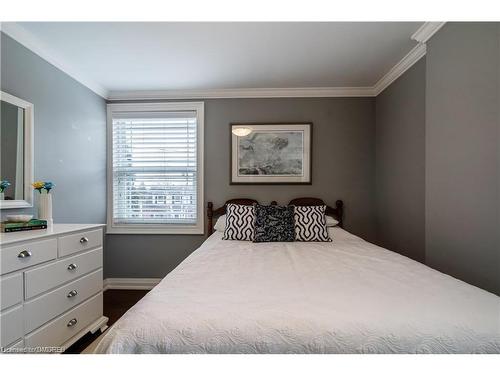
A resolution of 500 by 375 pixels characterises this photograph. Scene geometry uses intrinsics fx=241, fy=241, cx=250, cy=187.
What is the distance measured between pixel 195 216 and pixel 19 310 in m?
1.88

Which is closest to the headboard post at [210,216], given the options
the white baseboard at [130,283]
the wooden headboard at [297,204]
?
the wooden headboard at [297,204]

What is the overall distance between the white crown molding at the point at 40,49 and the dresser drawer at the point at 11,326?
6.42 feet

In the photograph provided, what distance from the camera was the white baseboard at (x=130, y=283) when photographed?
121 inches

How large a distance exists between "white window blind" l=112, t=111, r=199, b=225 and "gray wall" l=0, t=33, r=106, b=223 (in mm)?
189

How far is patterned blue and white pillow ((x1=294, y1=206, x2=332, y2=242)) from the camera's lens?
2303mm

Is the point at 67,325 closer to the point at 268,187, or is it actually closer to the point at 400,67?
the point at 268,187

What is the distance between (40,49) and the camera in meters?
2.08

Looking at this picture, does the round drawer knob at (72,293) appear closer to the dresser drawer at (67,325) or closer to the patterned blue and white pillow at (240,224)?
the dresser drawer at (67,325)

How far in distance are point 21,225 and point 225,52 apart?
2074 mm

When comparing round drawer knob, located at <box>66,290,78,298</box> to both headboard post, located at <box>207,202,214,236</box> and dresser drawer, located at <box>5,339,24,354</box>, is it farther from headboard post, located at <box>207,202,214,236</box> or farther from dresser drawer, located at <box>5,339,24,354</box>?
headboard post, located at <box>207,202,214,236</box>

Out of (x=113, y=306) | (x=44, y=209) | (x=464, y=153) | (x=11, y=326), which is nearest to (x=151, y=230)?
(x=113, y=306)

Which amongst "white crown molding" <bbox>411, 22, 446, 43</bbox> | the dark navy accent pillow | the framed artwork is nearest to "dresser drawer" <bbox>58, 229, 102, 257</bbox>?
the dark navy accent pillow
